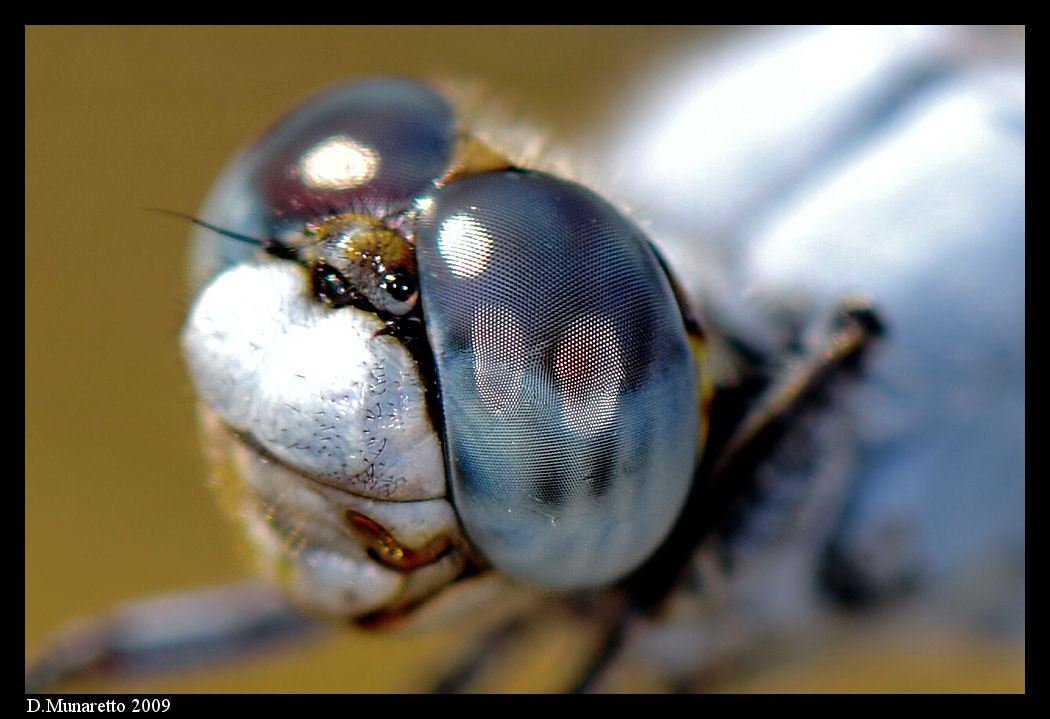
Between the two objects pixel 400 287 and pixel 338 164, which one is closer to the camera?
pixel 400 287

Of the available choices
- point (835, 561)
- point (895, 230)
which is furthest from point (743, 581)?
point (895, 230)

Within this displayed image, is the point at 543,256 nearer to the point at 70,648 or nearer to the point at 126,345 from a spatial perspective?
the point at 70,648

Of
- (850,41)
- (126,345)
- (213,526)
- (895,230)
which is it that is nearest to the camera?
(895,230)

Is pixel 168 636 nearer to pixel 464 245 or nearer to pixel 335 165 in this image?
pixel 335 165

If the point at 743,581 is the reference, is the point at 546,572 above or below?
above

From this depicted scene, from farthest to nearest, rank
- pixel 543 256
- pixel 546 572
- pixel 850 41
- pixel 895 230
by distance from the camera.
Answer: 1. pixel 850 41
2. pixel 895 230
3. pixel 546 572
4. pixel 543 256

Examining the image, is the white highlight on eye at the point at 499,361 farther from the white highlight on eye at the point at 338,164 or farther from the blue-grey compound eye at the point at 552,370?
the white highlight on eye at the point at 338,164

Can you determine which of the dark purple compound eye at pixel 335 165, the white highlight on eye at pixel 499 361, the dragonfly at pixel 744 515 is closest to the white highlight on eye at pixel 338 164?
the dark purple compound eye at pixel 335 165

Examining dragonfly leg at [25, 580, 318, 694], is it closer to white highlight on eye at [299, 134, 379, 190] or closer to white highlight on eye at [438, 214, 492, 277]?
white highlight on eye at [299, 134, 379, 190]

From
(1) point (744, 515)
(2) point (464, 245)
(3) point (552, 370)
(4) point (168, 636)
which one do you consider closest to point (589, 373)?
(3) point (552, 370)
